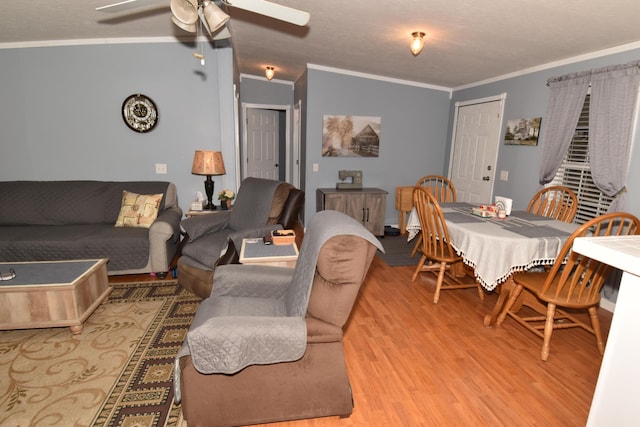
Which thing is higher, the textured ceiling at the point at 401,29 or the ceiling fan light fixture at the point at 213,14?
the textured ceiling at the point at 401,29

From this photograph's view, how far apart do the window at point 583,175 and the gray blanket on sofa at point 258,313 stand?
2845 millimetres

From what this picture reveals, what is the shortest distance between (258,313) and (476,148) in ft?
13.5

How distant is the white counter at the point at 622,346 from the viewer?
1.13 m

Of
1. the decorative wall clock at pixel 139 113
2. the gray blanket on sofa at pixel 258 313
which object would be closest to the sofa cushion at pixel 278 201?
the gray blanket on sofa at pixel 258 313

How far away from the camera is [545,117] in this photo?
3594 millimetres

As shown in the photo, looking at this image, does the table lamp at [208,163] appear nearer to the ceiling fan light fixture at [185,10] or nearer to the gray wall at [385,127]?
the gray wall at [385,127]

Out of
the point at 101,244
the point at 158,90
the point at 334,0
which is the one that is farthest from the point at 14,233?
the point at 334,0

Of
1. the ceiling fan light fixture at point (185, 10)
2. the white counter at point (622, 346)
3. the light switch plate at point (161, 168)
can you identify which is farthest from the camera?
the light switch plate at point (161, 168)

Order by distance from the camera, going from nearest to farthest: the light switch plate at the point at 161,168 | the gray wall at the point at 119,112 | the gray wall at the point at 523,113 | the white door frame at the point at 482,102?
1. the gray wall at the point at 523,113
2. the gray wall at the point at 119,112
3. the light switch plate at the point at 161,168
4. the white door frame at the point at 482,102

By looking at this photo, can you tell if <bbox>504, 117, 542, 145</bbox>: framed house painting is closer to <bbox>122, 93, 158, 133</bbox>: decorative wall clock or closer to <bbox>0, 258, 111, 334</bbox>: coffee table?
<bbox>122, 93, 158, 133</bbox>: decorative wall clock

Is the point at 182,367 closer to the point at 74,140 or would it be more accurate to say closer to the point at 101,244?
the point at 101,244

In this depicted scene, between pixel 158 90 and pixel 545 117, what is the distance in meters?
4.32

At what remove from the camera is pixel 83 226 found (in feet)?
11.2

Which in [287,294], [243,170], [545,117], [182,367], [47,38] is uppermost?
[47,38]
